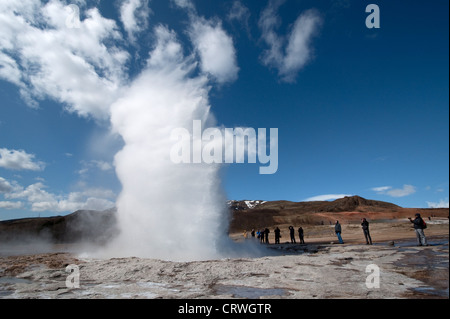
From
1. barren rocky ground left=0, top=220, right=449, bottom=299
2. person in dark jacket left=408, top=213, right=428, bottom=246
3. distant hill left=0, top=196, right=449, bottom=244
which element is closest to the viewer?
barren rocky ground left=0, top=220, right=449, bottom=299

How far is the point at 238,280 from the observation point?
7.13m

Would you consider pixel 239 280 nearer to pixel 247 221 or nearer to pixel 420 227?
pixel 420 227

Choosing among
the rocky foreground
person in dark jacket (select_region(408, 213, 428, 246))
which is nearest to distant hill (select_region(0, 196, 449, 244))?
person in dark jacket (select_region(408, 213, 428, 246))

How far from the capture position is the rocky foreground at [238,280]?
532 centimetres

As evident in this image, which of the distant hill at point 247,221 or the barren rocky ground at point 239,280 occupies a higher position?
the barren rocky ground at point 239,280

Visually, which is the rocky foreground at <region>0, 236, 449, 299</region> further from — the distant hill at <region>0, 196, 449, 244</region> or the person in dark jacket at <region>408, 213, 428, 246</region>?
the distant hill at <region>0, 196, 449, 244</region>

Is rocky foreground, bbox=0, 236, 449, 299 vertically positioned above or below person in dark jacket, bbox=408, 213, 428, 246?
below

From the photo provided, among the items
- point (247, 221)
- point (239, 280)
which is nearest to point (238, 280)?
point (239, 280)

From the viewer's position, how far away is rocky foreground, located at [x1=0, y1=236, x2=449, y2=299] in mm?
5324

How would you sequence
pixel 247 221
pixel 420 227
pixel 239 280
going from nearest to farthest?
pixel 239 280
pixel 420 227
pixel 247 221

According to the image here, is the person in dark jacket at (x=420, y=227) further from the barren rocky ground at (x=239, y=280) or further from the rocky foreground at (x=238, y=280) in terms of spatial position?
the rocky foreground at (x=238, y=280)

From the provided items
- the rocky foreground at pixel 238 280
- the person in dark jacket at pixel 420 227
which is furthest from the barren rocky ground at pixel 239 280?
the person in dark jacket at pixel 420 227
